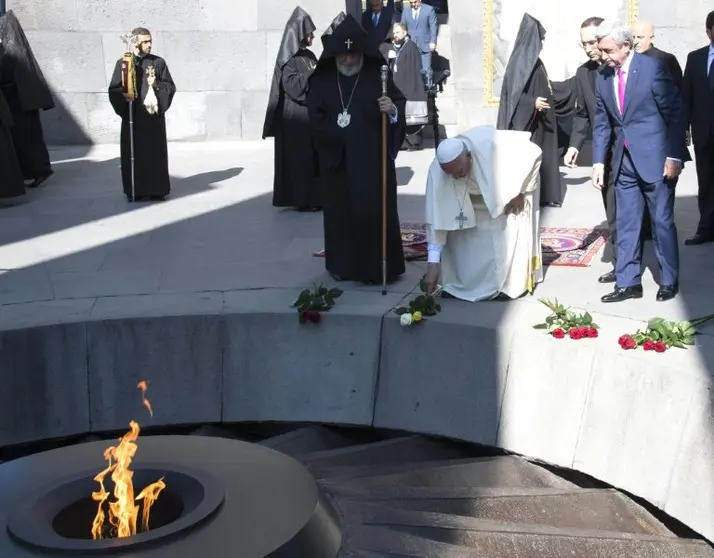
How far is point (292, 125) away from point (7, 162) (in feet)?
9.57

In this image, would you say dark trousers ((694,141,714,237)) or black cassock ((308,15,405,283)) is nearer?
black cassock ((308,15,405,283))

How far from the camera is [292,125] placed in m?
10.9

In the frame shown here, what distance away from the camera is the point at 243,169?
13.7 metres

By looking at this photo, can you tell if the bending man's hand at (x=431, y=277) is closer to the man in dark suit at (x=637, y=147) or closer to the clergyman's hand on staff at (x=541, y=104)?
the man in dark suit at (x=637, y=147)

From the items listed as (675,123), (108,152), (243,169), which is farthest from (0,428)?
(108,152)

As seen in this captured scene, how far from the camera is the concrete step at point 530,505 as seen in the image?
580cm

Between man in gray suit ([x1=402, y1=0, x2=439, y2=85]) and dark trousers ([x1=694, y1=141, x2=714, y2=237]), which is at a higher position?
man in gray suit ([x1=402, y1=0, x2=439, y2=85])

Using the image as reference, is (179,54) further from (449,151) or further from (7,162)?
(449,151)

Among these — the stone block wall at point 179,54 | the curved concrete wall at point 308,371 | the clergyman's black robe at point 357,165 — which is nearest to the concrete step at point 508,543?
the curved concrete wall at point 308,371

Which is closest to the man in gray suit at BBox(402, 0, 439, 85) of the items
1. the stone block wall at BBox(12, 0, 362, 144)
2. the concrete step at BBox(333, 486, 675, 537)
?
the stone block wall at BBox(12, 0, 362, 144)

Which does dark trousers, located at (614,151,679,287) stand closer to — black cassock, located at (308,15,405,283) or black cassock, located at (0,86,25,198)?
black cassock, located at (308,15,405,283)

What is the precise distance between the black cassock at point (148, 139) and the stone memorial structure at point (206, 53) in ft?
14.4

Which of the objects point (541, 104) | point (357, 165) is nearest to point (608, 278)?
point (357, 165)

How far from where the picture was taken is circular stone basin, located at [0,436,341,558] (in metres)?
4.56
